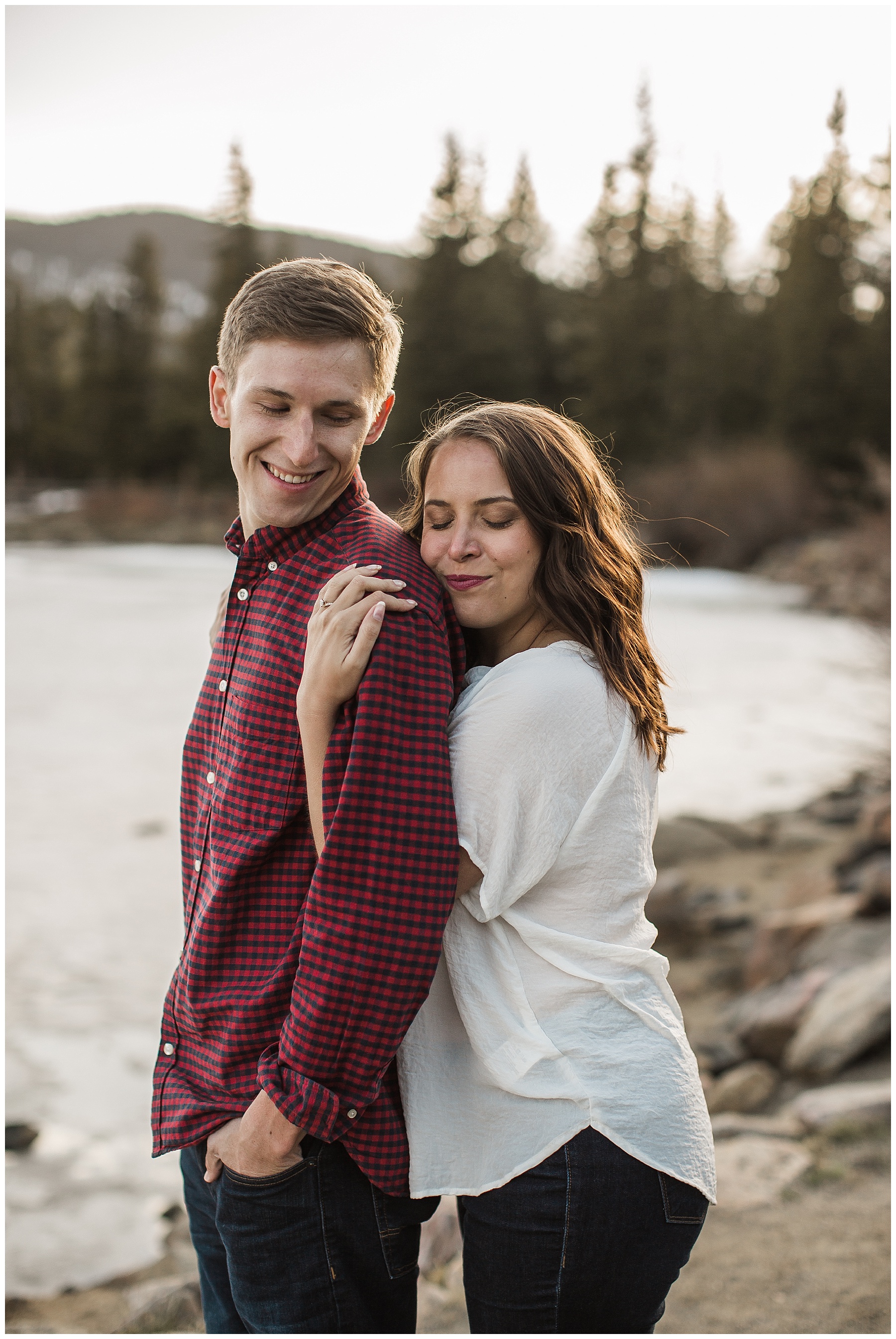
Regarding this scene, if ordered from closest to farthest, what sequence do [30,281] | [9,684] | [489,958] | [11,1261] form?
[489,958], [11,1261], [9,684], [30,281]

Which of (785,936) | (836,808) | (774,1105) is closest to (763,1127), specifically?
(774,1105)

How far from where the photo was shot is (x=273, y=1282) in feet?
5.23

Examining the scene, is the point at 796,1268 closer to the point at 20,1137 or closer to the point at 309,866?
the point at 309,866

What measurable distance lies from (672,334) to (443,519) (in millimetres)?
41199

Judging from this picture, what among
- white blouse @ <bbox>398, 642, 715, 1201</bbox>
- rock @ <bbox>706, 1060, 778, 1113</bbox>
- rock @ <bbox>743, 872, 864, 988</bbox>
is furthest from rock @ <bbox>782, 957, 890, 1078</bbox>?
white blouse @ <bbox>398, 642, 715, 1201</bbox>

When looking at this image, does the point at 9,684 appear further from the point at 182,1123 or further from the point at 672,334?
the point at 672,334

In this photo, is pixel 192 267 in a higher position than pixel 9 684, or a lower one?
higher

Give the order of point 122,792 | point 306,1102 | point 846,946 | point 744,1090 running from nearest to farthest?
point 306,1102 < point 744,1090 < point 846,946 < point 122,792

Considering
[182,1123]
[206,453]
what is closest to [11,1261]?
[182,1123]

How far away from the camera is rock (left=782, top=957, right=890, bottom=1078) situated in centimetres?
497

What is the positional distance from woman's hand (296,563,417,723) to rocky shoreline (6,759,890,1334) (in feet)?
7.86

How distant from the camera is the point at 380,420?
6.25 feet

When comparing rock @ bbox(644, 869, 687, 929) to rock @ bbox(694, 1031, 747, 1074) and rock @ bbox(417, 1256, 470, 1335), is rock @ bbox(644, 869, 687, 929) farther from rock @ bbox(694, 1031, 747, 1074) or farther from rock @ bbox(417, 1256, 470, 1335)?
rock @ bbox(417, 1256, 470, 1335)

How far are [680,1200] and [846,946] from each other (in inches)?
200
